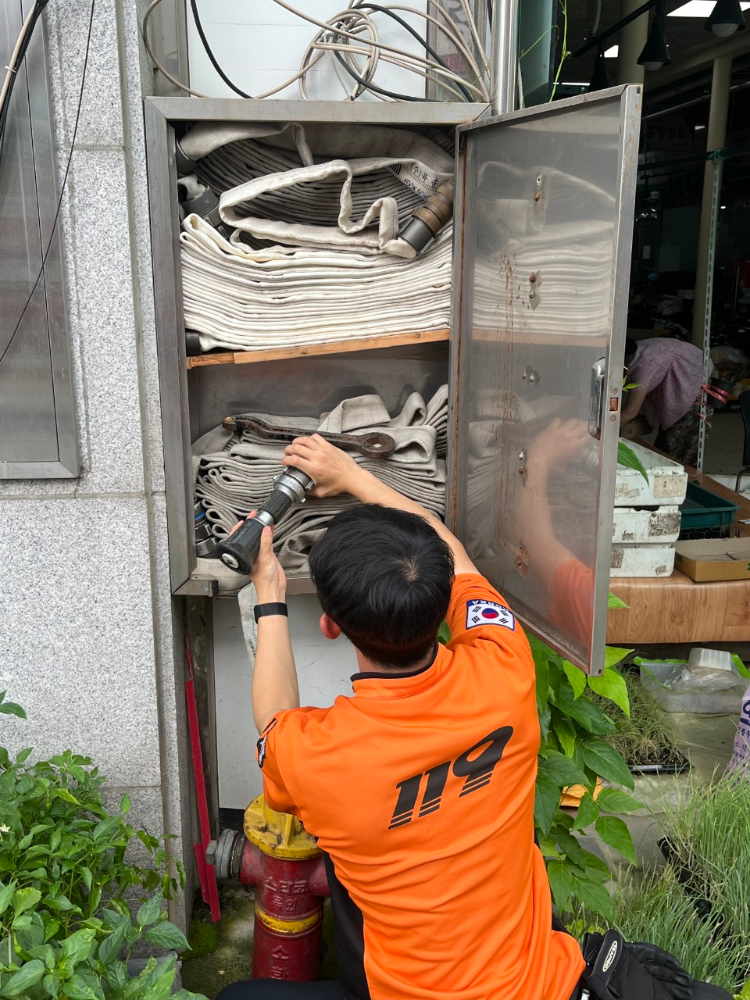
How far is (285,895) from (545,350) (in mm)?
1451

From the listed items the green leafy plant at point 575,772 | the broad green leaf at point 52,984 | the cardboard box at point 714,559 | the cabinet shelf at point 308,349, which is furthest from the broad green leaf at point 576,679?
the cardboard box at point 714,559

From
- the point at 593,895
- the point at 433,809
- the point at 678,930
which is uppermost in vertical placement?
the point at 433,809

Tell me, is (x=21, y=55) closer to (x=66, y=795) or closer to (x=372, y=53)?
(x=372, y=53)

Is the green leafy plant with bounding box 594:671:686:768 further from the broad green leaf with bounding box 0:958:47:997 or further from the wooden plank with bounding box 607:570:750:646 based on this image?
the broad green leaf with bounding box 0:958:47:997

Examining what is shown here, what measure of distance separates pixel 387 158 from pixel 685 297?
9223mm

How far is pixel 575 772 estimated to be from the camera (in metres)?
2.10

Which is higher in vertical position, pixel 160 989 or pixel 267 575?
pixel 267 575

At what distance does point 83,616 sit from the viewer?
7.50ft

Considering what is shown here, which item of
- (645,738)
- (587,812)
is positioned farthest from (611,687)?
(645,738)

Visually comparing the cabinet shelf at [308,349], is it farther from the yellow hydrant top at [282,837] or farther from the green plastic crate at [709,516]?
the green plastic crate at [709,516]

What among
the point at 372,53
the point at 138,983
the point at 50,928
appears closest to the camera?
the point at 138,983

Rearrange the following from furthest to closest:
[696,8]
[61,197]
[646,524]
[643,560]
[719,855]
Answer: [696,8] < [643,560] < [646,524] < [719,855] < [61,197]

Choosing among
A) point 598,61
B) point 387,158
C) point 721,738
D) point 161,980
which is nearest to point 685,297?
point 598,61

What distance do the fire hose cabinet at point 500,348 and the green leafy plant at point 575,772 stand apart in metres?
0.25
